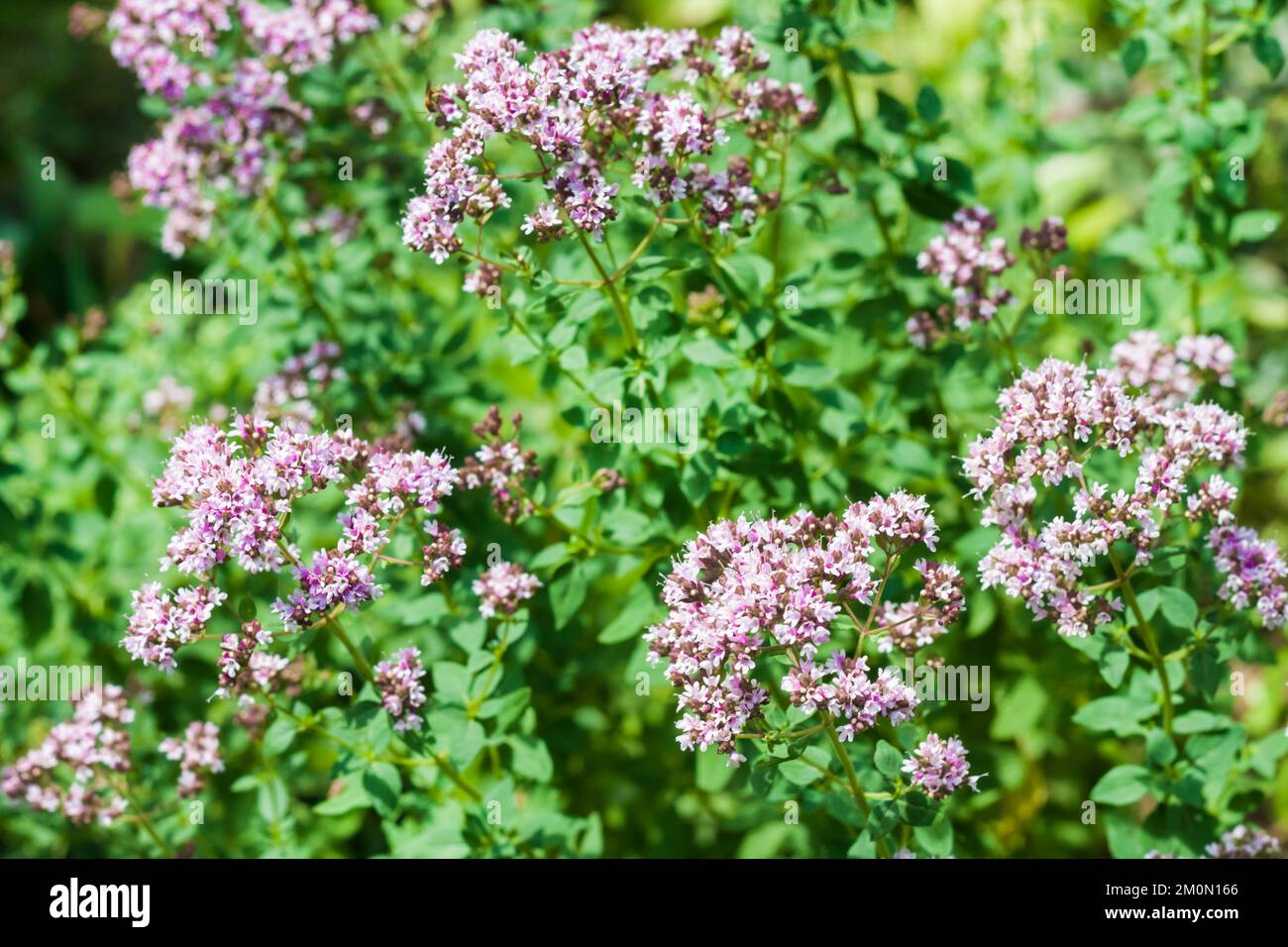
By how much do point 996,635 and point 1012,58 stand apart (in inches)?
99.5

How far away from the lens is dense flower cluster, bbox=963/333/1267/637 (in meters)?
2.99

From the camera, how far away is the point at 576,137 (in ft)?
9.89

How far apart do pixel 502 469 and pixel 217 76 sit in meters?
1.66

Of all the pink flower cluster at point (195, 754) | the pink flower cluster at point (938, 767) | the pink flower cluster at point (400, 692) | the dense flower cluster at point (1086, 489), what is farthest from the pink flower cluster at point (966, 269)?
the pink flower cluster at point (195, 754)

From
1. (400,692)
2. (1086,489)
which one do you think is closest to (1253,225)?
(1086,489)

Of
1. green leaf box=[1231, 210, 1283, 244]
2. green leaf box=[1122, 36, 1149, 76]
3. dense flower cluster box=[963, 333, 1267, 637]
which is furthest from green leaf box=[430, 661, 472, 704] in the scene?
green leaf box=[1231, 210, 1283, 244]

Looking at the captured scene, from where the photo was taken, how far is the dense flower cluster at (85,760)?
363cm

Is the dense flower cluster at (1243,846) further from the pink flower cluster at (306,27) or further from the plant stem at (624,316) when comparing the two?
the pink flower cluster at (306,27)

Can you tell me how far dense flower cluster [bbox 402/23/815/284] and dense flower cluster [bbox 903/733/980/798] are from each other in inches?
51.9

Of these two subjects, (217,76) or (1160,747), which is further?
(217,76)

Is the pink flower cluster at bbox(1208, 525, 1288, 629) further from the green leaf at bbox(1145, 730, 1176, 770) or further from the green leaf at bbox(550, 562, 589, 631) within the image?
the green leaf at bbox(550, 562, 589, 631)

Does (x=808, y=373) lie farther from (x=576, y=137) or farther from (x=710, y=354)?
(x=576, y=137)

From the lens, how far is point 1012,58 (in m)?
5.50
